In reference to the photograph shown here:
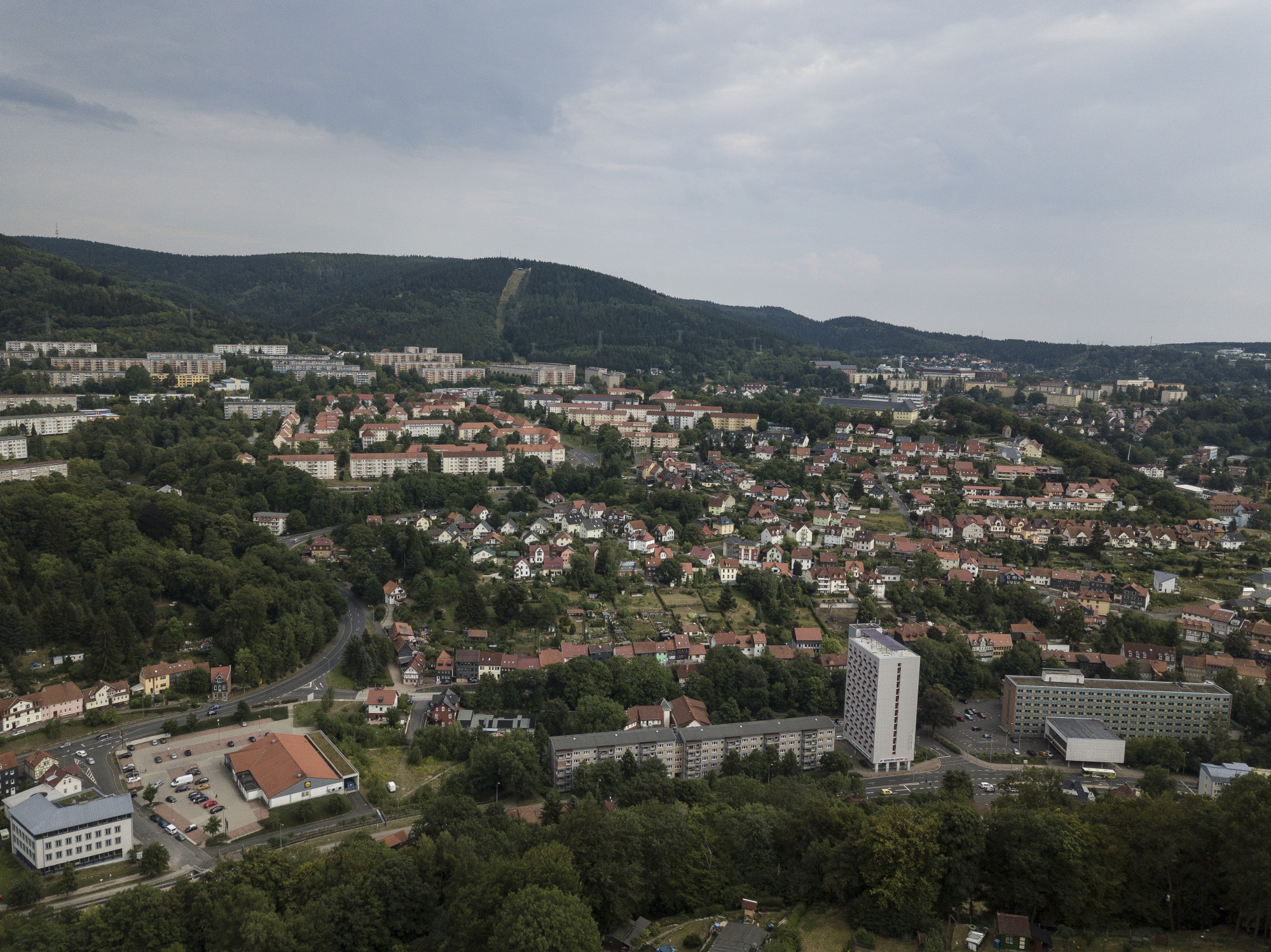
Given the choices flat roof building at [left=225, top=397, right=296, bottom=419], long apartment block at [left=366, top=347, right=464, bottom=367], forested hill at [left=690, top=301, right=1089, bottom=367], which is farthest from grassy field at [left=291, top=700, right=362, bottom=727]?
forested hill at [left=690, top=301, right=1089, bottom=367]

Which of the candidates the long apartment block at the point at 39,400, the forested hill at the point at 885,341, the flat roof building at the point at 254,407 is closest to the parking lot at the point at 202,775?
the flat roof building at the point at 254,407

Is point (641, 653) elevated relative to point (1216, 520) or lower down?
lower down

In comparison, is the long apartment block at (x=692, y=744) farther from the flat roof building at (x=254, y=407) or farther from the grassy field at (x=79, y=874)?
the flat roof building at (x=254, y=407)

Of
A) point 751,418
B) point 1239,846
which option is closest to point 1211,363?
point 751,418

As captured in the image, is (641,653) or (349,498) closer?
(641,653)

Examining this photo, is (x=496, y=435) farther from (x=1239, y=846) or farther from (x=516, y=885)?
(x=1239, y=846)
